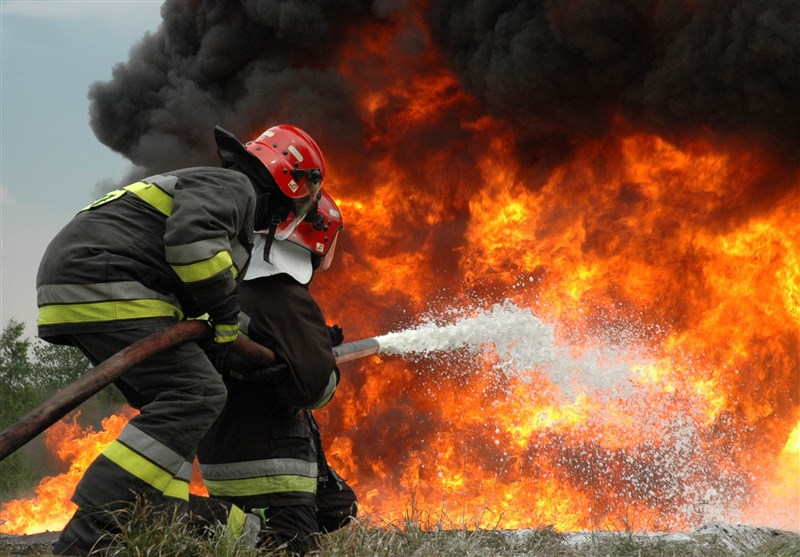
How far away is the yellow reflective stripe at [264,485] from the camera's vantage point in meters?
4.28

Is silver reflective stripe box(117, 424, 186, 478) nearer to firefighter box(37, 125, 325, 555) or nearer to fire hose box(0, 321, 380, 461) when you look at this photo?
firefighter box(37, 125, 325, 555)

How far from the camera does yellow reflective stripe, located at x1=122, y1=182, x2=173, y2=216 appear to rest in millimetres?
3695

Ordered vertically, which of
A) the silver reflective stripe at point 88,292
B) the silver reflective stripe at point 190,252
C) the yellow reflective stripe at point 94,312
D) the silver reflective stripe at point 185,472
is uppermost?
the silver reflective stripe at point 190,252

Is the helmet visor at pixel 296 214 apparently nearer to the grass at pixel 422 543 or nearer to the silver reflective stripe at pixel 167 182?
the silver reflective stripe at pixel 167 182

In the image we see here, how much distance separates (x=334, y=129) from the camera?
11.4 metres

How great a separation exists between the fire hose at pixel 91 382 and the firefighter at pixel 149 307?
0.08 meters

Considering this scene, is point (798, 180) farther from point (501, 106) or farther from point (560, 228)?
point (501, 106)

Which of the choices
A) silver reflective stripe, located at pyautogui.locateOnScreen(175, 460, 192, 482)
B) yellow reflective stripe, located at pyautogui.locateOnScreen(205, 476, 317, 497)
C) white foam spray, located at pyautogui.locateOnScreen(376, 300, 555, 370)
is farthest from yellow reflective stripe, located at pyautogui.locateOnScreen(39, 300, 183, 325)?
white foam spray, located at pyautogui.locateOnScreen(376, 300, 555, 370)

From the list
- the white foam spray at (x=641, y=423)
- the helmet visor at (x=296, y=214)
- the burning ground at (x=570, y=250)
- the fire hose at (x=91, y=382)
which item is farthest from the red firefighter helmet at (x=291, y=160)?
the white foam spray at (x=641, y=423)

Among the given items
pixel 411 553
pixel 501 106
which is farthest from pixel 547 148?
pixel 411 553

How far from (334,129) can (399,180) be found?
1120 millimetres

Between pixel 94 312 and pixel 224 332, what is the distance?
53 cm

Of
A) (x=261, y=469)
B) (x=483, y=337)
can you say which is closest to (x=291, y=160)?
(x=261, y=469)

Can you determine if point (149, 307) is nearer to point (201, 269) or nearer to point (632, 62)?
point (201, 269)
